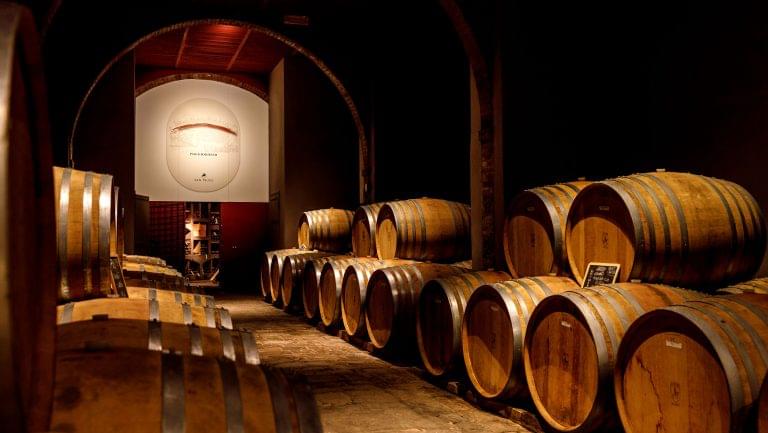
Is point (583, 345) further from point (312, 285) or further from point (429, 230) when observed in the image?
point (312, 285)

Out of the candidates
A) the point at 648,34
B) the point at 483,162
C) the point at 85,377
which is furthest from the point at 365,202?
the point at 85,377

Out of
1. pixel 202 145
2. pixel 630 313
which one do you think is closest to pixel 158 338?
pixel 630 313

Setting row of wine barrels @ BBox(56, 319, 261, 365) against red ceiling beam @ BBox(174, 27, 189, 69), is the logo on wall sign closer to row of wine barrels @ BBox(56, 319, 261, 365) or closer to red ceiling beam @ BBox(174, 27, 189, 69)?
red ceiling beam @ BBox(174, 27, 189, 69)

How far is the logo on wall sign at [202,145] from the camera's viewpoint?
48.9 ft

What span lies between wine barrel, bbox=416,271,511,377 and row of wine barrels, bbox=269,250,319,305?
543 cm

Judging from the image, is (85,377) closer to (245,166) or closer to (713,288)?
(713,288)

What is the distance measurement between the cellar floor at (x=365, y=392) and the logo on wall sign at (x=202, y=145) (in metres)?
7.85

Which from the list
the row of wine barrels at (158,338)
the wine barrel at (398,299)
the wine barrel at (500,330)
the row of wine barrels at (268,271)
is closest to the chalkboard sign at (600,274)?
the wine barrel at (500,330)

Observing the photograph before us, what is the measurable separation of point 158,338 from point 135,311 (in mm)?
708

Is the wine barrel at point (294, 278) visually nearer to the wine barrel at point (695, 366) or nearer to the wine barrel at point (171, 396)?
the wine barrel at point (695, 366)

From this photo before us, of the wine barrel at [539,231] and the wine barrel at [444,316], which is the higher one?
the wine barrel at [539,231]

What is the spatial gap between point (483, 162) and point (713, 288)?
2.83 meters

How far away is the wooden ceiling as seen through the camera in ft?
41.6

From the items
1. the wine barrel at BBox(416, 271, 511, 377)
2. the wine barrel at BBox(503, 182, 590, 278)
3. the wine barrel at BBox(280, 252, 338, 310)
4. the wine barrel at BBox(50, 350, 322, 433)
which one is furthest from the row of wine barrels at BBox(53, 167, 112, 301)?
the wine barrel at BBox(280, 252, 338, 310)
